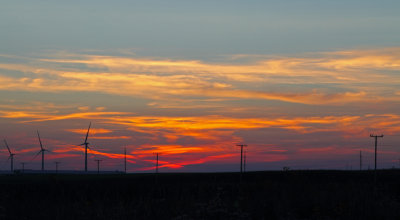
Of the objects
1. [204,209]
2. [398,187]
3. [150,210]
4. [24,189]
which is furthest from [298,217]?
[24,189]

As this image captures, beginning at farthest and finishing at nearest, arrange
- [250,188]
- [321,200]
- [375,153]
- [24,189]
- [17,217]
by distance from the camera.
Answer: [375,153]
[24,189]
[250,188]
[321,200]
[17,217]

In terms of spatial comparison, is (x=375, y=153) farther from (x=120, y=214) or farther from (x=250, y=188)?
(x=120, y=214)

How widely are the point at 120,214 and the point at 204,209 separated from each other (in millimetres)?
5563

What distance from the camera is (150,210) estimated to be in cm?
3744

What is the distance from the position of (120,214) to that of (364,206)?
661 inches

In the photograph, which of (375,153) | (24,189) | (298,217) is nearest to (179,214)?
(298,217)

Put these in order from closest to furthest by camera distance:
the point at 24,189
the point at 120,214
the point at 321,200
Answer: the point at 120,214 → the point at 321,200 → the point at 24,189

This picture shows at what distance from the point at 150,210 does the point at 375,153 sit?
8252 cm

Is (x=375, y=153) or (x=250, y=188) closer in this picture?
(x=250, y=188)

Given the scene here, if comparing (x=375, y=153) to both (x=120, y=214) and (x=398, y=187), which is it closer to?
(x=398, y=187)

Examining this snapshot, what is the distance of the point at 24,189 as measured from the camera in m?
88.2

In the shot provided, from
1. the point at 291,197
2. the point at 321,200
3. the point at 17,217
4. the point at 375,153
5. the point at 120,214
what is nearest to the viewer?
the point at 120,214

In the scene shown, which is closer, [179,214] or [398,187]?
[179,214]

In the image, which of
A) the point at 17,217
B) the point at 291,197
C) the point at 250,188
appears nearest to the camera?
the point at 17,217
